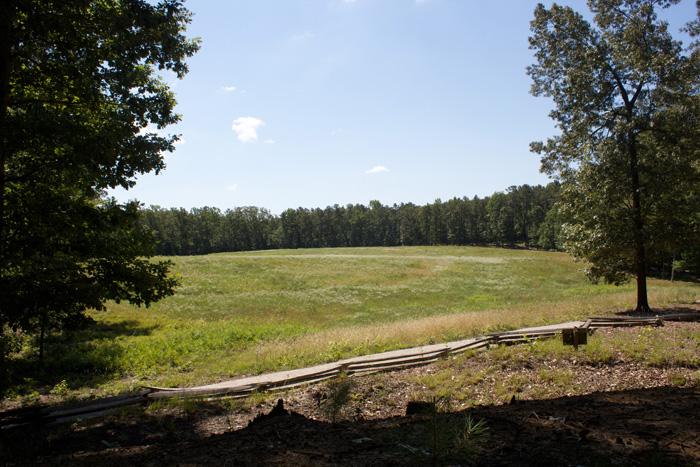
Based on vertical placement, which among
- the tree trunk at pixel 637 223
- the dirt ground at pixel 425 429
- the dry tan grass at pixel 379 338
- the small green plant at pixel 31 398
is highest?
the tree trunk at pixel 637 223

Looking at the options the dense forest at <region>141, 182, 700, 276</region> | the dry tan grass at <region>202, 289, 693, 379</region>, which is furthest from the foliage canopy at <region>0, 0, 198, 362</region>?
the dense forest at <region>141, 182, 700, 276</region>

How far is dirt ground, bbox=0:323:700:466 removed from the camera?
15.5 ft

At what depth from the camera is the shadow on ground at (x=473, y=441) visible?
4598mm

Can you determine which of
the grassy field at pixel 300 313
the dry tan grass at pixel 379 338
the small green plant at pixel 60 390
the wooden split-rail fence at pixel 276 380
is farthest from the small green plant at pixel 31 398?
the dry tan grass at pixel 379 338

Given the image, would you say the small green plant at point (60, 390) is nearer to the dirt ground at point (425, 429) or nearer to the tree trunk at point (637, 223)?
the dirt ground at point (425, 429)

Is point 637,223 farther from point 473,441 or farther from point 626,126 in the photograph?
point 473,441

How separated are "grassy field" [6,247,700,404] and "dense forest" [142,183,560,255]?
61.5 metres

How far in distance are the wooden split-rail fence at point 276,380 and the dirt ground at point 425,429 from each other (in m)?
0.56

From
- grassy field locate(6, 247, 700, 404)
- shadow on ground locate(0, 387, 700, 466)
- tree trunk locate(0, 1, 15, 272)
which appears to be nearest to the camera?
shadow on ground locate(0, 387, 700, 466)

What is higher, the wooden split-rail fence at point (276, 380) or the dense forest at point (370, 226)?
the dense forest at point (370, 226)

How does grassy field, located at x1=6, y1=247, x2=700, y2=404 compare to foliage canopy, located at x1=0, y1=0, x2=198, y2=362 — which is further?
grassy field, located at x1=6, y1=247, x2=700, y2=404

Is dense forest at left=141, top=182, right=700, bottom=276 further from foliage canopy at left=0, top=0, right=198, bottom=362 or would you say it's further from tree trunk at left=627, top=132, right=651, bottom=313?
foliage canopy at left=0, top=0, right=198, bottom=362

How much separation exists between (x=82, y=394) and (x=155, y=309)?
21.4 metres

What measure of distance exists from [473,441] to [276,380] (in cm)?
904
